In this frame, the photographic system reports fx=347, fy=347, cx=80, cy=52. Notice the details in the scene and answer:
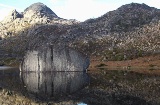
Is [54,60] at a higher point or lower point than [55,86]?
higher

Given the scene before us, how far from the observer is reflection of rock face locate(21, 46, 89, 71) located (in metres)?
149

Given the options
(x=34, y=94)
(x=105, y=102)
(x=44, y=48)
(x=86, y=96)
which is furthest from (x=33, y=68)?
(x=105, y=102)

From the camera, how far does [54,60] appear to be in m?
151

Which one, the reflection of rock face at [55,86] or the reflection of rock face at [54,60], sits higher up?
the reflection of rock face at [54,60]

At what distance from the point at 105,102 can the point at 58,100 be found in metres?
10.2

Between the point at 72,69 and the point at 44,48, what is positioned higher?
the point at 44,48

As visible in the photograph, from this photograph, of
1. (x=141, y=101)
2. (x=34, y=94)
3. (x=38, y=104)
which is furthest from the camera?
(x=34, y=94)

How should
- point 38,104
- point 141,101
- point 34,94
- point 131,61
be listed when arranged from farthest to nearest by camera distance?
1. point 131,61
2. point 34,94
3. point 38,104
4. point 141,101

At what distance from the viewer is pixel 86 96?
65.4 meters

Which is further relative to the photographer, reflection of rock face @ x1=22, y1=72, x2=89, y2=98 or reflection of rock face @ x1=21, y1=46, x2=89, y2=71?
reflection of rock face @ x1=21, y1=46, x2=89, y2=71

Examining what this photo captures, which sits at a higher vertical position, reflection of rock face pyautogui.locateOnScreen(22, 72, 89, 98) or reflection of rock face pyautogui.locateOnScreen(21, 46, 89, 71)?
reflection of rock face pyautogui.locateOnScreen(21, 46, 89, 71)

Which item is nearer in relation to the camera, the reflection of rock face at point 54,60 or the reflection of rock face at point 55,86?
the reflection of rock face at point 55,86

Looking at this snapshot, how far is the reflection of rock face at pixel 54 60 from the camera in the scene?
490ft

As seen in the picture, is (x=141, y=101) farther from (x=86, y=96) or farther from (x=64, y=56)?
(x=64, y=56)
